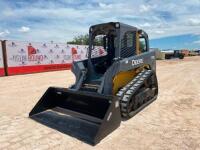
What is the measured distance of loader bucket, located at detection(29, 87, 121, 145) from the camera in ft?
14.7

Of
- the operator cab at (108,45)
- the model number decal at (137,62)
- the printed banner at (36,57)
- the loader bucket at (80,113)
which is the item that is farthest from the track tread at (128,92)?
the printed banner at (36,57)

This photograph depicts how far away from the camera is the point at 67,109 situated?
19.1ft

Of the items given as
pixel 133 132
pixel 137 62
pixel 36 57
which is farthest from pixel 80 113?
pixel 36 57

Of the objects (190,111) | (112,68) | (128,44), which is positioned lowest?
(190,111)

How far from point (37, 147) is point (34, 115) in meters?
1.83

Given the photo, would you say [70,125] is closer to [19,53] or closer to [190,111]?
[190,111]

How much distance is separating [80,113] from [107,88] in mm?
880

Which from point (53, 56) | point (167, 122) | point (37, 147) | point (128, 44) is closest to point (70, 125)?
point (37, 147)

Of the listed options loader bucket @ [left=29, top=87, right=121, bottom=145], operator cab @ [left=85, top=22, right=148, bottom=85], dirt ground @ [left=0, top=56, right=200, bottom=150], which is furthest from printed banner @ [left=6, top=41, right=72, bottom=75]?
loader bucket @ [left=29, top=87, right=121, bottom=145]

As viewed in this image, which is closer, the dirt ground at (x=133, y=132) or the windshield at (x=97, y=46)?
the dirt ground at (x=133, y=132)

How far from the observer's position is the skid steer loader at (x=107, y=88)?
481cm

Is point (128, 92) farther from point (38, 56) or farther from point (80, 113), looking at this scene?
point (38, 56)

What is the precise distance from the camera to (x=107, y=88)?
221 inches

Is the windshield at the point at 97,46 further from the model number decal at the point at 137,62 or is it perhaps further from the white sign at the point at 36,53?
the white sign at the point at 36,53
